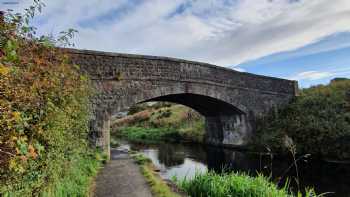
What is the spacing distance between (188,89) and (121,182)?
21.2ft

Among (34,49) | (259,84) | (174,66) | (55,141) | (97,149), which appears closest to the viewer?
(55,141)

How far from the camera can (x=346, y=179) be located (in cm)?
843

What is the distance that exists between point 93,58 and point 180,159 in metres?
6.24

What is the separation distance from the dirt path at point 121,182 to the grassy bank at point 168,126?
11711 millimetres

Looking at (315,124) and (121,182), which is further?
(315,124)

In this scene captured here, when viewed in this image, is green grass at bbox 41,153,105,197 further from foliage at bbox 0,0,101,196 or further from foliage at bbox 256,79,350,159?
foliage at bbox 256,79,350,159

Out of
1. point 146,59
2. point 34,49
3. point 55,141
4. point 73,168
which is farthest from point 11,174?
point 146,59

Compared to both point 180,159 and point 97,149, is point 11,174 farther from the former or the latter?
point 180,159

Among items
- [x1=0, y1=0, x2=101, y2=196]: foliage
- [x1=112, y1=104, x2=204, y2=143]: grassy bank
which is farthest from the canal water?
[x1=112, y1=104, x2=204, y2=143]: grassy bank

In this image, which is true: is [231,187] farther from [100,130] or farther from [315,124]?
[315,124]

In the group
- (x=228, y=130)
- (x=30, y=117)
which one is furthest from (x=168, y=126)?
(x=30, y=117)

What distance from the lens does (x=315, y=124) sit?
1209 centimetres

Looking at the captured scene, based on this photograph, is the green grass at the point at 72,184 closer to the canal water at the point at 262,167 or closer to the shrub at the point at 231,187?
the canal water at the point at 262,167

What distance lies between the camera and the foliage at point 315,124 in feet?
35.9
